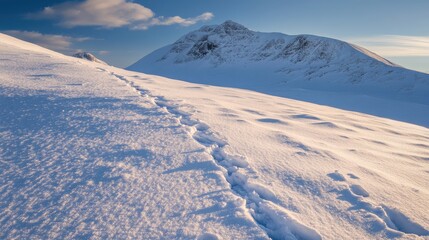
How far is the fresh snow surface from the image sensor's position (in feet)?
79.5

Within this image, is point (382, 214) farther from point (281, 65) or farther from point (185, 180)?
point (281, 65)

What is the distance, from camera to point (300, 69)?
144ft

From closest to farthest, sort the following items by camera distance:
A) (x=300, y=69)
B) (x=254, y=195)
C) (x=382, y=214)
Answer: (x=382, y=214) → (x=254, y=195) → (x=300, y=69)

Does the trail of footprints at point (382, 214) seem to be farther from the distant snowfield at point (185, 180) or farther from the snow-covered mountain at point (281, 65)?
the snow-covered mountain at point (281, 65)

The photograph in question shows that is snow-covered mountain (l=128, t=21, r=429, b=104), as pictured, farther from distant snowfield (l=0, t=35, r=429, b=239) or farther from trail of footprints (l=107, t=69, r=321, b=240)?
trail of footprints (l=107, t=69, r=321, b=240)

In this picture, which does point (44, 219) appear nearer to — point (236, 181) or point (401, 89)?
point (236, 181)

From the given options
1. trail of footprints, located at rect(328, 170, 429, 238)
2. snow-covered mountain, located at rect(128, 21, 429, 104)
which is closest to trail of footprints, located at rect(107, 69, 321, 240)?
trail of footprints, located at rect(328, 170, 429, 238)

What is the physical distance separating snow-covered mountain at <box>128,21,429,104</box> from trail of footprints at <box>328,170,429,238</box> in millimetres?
24700

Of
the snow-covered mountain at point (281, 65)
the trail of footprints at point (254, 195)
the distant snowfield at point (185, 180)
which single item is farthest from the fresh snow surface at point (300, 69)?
the trail of footprints at point (254, 195)

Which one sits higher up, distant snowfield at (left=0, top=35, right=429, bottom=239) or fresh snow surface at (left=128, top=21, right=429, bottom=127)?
fresh snow surface at (left=128, top=21, right=429, bottom=127)

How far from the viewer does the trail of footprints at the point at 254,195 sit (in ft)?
6.63

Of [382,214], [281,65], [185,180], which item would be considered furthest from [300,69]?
[185,180]

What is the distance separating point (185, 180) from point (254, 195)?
0.70 metres

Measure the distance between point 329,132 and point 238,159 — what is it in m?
3.11
